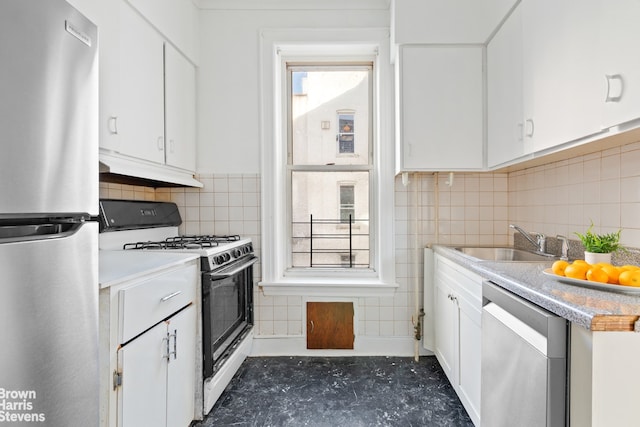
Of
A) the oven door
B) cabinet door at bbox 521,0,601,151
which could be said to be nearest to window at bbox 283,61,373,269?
the oven door

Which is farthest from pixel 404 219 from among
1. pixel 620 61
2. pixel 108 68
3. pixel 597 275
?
pixel 108 68

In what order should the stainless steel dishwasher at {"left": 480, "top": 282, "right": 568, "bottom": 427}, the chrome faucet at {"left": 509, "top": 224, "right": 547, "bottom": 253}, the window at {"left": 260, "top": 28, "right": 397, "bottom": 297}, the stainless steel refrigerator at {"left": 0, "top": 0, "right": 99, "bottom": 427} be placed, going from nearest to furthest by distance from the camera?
the stainless steel refrigerator at {"left": 0, "top": 0, "right": 99, "bottom": 427} < the stainless steel dishwasher at {"left": 480, "top": 282, "right": 568, "bottom": 427} < the chrome faucet at {"left": 509, "top": 224, "right": 547, "bottom": 253} < the window at {"left": 260, "top": 28, "right": 397, "bottom": 297}

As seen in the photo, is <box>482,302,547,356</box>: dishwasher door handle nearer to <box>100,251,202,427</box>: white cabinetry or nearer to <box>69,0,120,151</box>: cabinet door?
<box>100,251,202,427</box>: white cabinetry

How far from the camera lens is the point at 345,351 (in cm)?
268

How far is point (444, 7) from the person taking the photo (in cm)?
226

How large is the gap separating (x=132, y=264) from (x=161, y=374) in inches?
19.4

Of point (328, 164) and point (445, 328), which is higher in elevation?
point (328, 164)

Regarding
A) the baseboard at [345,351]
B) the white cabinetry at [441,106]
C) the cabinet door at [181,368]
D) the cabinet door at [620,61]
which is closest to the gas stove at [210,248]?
the cabinet door at [181,368]

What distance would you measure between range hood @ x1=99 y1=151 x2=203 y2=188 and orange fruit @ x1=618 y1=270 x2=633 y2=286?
2106mm

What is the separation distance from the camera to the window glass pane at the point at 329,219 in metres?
2.88

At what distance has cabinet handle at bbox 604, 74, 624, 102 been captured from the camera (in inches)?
45.1

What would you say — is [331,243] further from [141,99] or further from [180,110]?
[141,99]

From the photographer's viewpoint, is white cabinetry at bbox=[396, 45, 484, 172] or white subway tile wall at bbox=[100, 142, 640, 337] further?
white subway tile wall at bbox=[100, 142, 640, 337]

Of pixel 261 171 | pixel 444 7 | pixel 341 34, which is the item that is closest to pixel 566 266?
pixel 444 7
